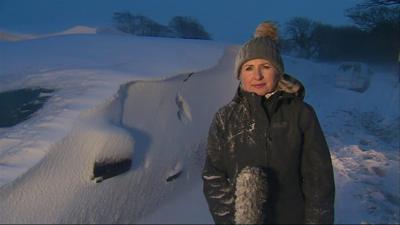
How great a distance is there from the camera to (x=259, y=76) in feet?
6.58

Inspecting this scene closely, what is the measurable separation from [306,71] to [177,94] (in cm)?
450

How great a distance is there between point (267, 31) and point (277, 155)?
60cm

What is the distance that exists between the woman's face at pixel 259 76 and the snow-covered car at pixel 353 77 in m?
6.29

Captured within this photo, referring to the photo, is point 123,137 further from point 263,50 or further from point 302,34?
point 302,34

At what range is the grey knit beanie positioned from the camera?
6.64 ft

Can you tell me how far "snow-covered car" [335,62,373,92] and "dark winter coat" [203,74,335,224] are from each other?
6.36 meters

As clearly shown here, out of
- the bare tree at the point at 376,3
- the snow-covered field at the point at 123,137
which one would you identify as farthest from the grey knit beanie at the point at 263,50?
the bare tree at the point at 376,3

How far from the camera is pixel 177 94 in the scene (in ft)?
10.6

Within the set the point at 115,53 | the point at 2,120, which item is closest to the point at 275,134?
the point at 2,120

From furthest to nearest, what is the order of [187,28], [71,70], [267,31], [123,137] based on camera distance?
[187,28], [71,70], [123,137], [267,31]

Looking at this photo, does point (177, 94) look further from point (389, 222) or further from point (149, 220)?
point (389, 222)

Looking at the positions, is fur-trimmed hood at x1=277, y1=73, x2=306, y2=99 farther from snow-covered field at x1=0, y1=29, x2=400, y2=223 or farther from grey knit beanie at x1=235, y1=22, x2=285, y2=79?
snow-covered field at x1=0, y1=29, x2=400, y2=223

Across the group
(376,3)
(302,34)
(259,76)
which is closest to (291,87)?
(259,76)

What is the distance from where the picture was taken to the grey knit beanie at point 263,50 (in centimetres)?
203
